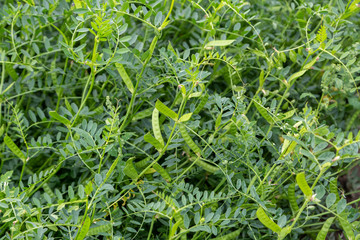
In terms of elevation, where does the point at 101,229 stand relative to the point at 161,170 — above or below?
below

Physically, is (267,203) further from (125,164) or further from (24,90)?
(24,90)

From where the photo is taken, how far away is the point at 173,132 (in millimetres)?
1123

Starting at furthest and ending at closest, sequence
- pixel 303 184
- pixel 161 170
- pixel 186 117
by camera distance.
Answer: pixel 161 170, pixel 186 117, pixel 303 184

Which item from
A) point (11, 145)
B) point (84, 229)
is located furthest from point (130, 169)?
point (11, 145)

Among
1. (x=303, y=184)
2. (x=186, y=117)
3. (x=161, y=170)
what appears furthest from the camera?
(x=161, y=170)

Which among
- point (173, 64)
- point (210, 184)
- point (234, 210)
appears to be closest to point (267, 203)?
point (234, 210)

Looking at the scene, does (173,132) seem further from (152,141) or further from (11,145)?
(11,145)

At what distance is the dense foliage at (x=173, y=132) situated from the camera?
3.29ft

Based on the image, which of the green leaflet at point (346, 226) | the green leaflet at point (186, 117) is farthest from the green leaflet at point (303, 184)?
the green leaflet at point (186, 117)

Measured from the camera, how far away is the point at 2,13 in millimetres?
1329

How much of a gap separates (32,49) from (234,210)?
Result: 2.67ft

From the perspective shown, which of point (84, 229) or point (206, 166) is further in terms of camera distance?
point (206, 166)

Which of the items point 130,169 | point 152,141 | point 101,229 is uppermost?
point 152,141

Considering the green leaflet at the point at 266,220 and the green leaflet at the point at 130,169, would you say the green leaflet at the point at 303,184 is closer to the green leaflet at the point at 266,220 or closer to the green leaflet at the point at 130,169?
the green leaflet at the point at 266,220
